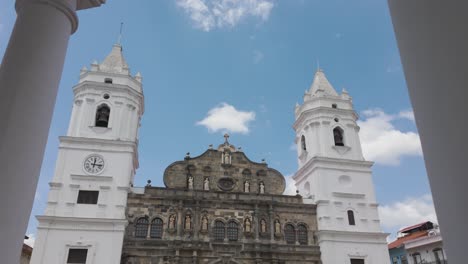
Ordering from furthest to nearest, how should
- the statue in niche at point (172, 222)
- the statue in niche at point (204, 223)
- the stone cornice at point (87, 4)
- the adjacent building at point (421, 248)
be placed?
1. the adjacent building at point (421, 248)
2. the statue in niche at point (204, 223)
3. the statue in niche at point (172, 222)
4. the stone cornice at point (87, 4)

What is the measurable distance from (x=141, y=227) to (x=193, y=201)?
11.1 feet

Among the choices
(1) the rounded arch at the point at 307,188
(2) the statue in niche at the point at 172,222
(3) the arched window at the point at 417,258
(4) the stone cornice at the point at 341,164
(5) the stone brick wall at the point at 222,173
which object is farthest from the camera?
(3) the arched window at the point at 417,258

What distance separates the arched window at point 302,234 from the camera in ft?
78.8

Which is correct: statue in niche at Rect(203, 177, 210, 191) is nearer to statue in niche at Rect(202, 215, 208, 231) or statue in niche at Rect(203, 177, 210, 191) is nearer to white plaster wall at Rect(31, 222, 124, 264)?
statue in niche at Rect(202, 215, 208, 231)

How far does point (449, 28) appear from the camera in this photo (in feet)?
9.57

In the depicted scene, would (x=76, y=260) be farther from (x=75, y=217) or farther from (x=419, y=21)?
(x=419, y=21)

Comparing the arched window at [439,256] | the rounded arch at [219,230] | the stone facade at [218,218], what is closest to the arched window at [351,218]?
the stone facade at [218,218]

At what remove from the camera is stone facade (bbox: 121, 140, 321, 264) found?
22.0m

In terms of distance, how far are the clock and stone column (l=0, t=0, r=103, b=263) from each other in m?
19.4

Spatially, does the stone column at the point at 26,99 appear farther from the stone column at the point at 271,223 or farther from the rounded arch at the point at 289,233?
the rounded arch at the point at 289,233

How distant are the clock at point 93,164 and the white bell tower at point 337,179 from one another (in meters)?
13.4

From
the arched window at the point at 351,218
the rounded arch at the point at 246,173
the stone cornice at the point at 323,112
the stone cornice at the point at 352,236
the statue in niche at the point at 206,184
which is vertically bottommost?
the stone cornice at the point at 352,236

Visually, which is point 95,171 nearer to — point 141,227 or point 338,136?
point 141,227

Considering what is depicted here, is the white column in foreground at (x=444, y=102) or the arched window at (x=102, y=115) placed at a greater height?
the arched window at (x=102, y=115)
